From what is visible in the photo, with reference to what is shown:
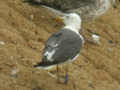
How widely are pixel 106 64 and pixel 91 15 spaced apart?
113 centimetres

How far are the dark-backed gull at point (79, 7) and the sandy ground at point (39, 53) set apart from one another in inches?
16.8

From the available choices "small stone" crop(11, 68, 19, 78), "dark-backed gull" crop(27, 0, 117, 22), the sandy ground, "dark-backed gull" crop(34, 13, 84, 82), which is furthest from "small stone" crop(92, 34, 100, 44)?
"small stone" crop(11, 68, 19, 78)

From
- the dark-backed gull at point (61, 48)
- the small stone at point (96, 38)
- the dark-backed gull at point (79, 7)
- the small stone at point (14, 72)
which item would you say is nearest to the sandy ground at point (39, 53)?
the small stone at point (14, 72)

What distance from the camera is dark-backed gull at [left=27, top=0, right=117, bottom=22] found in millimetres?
5426

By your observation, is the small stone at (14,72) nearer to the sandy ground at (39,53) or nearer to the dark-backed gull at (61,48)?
the sandy ground at (39,53)

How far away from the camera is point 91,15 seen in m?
5.48

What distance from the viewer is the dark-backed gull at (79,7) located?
543 centimetres

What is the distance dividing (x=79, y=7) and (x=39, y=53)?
1.53m

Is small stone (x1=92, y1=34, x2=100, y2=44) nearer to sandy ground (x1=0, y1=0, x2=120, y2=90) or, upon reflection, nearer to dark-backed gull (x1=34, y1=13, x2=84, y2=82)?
sandy ground (x1=0, y1=0, x2=120, y2=90)

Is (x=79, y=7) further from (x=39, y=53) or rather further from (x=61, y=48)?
(x=61, y=48)

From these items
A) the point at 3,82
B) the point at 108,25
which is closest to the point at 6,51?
the point at 3,82

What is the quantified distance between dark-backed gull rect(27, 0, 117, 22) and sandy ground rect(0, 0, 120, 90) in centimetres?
43

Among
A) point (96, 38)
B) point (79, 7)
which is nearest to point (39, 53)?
point (79, 7)

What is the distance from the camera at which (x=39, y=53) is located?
14.8 feet
